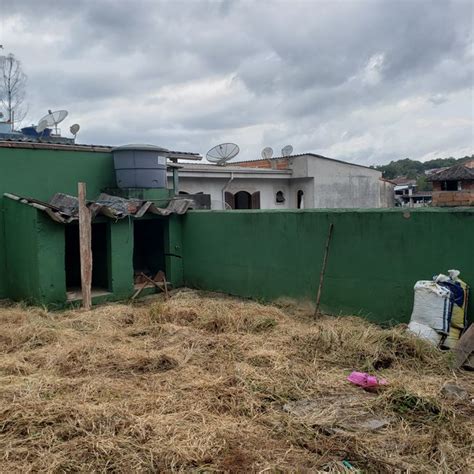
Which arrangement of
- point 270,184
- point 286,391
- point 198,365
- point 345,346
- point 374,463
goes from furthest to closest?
point 270,184
point 345,346
point 198,365
point 286,391
point 374,463

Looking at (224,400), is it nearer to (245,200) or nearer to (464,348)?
(464,348)

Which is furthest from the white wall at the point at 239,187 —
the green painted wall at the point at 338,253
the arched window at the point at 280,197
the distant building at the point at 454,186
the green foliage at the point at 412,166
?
the green foliage at the point at 412,166

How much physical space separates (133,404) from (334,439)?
187 centimetres

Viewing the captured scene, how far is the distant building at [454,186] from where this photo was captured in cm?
2450

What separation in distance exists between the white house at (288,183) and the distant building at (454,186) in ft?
9.99

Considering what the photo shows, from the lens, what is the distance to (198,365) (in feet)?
18.5

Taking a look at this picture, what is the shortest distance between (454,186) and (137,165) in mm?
20463

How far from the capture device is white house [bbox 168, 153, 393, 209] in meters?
16.5

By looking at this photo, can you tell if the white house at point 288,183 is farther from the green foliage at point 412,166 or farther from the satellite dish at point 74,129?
the green foliage at point 412,166

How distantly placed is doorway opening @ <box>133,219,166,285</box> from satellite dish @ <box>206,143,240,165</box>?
5.79 m

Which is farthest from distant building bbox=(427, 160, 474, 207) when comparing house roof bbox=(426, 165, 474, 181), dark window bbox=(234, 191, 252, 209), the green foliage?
the green foliage

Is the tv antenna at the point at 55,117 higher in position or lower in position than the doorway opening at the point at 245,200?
higher

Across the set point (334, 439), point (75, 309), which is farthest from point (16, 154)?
point (334, 439)

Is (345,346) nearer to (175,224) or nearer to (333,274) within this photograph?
(333,274)
